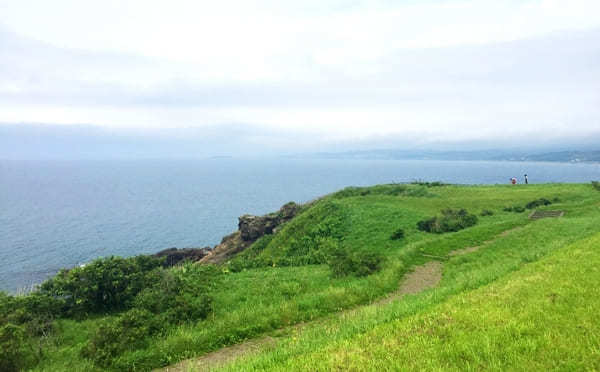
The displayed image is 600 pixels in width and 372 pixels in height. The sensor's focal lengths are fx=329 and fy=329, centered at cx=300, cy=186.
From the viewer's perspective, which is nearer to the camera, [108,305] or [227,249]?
[108,305]

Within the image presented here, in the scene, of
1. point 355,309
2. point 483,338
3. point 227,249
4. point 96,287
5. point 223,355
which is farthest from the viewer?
point 227,249

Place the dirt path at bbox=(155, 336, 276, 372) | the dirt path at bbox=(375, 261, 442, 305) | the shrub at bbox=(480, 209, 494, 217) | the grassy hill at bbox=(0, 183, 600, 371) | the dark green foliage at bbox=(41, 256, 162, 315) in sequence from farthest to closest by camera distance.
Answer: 1. the shrub at bbox=(480, 209, 494, 217)
2. the dark green foliage at bbox=(41, 256, 162, 315)
3. the dirt path at bbox=(375, 261, 442, 305)
4. the dirt path at bbox=(155, 336, 276, 372)
5. the grassy hill at bbox=(0, 183, 600, 371)

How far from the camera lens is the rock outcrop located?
47.8 metres

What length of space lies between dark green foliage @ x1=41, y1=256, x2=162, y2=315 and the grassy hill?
526mm

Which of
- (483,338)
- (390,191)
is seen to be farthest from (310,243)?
(483,338)

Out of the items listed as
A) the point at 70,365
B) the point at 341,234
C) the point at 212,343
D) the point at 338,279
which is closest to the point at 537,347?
the point at 212,343

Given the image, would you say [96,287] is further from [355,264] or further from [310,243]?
[310,243]

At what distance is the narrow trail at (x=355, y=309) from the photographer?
931cm

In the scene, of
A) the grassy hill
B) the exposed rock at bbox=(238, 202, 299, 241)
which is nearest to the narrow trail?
the grassy hill

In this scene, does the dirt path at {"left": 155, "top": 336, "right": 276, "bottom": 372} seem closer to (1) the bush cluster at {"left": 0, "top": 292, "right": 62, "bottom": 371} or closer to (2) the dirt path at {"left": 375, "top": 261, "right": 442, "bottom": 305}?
(1) the bush cluster at {"left": 0, "top": 292, "right": 62, "bottom": 371}

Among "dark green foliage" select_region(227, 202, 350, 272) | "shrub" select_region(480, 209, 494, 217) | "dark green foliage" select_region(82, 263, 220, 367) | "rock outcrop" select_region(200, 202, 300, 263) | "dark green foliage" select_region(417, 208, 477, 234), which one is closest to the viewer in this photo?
"dark green foliage" select_region(82, 263, 220, 367)

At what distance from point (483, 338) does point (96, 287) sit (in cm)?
1558

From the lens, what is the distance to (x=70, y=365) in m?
9.58

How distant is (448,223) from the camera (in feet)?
95.0
